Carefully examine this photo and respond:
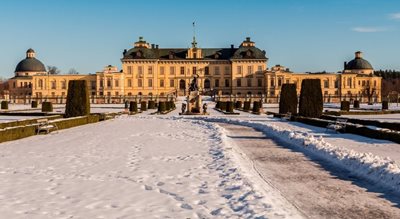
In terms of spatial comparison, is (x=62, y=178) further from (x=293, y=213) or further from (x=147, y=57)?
(x=147, y=57)

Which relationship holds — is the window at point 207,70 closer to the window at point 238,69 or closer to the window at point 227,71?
the window at point 227,71

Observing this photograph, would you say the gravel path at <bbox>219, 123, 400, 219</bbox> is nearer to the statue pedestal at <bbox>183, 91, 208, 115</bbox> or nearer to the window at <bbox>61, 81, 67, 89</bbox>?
the statue pedestal at <bbox>183, 91, 208, 115</bbox>

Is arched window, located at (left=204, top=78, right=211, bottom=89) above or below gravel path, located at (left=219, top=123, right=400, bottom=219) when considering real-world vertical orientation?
above

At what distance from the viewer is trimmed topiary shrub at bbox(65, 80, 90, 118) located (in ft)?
78.0

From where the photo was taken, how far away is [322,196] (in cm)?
654

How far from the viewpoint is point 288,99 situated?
28.6 meters

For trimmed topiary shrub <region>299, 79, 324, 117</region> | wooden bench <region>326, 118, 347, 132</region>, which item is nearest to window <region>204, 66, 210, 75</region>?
trimmed topiary shrub <region>299, 79, 324, 117</region>

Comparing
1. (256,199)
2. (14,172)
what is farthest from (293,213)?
(14,172)

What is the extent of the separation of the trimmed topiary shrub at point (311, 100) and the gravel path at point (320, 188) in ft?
43.9

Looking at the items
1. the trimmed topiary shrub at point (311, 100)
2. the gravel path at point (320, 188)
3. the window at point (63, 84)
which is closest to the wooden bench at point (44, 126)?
the gravel path at point (320, 188)

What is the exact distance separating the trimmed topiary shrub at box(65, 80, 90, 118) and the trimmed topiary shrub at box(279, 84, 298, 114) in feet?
36.3

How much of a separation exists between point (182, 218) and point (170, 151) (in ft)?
18.5

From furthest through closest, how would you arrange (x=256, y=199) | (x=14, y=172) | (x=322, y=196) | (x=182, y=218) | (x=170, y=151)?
(x=170, y=151), (x=14, y=172), (x=322, y=196), (x=256, y=199), (x=182, y=218)

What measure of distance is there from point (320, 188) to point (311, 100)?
17.3m
